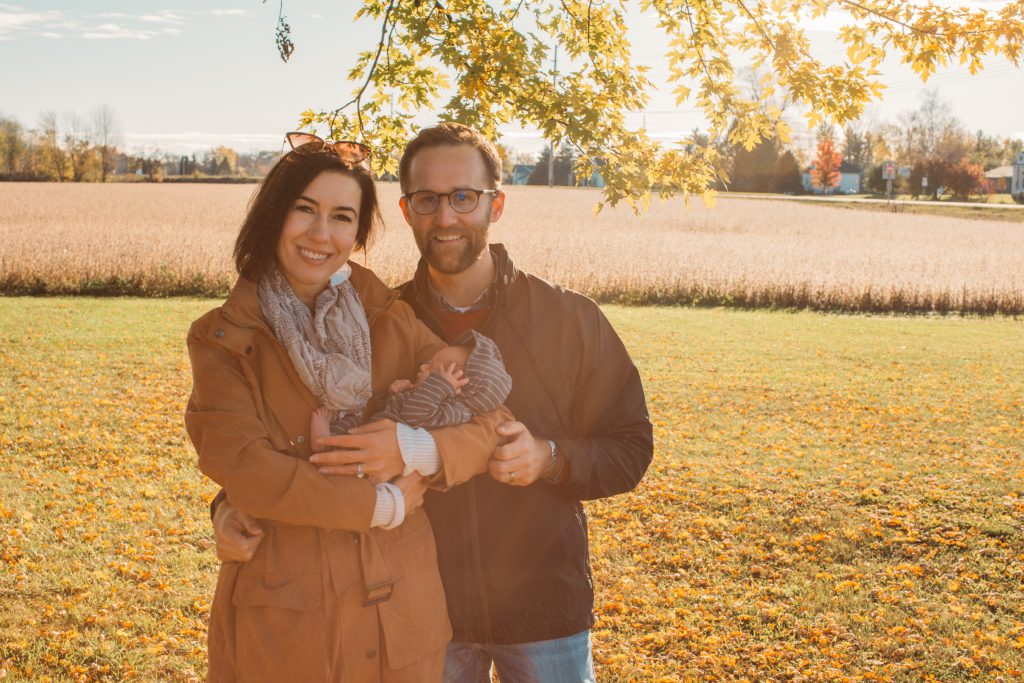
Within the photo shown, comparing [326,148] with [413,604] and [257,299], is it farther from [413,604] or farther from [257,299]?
[413,604]

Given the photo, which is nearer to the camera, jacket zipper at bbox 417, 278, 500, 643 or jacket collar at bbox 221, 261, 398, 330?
jacket collar at bbox 221, 261, 398, 330

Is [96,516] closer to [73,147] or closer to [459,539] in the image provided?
[459,539]

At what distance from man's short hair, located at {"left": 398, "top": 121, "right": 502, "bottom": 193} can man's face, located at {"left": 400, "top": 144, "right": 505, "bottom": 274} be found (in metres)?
0.02

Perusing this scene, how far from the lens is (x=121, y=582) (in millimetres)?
5676

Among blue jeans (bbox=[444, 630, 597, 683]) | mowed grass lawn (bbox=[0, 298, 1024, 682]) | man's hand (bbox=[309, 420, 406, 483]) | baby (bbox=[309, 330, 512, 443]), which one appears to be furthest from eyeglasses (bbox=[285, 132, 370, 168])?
mowed grass lawn (bbox=[0, 298, 1024, 682])

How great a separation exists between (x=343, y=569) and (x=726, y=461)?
692 cm

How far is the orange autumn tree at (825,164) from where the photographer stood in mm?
90312

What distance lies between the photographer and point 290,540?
2113 mm

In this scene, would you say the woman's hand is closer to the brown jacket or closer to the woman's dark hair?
the brown jacket

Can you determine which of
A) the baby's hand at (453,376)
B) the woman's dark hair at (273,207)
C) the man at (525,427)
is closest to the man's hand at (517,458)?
the man at (525,427)

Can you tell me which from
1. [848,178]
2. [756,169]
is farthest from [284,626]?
[848,178]

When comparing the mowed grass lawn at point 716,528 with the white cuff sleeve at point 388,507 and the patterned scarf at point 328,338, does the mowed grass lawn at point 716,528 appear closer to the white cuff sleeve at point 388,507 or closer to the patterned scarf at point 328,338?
A: the white cuff sleeve at point 388,507

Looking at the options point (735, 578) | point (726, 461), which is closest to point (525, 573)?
point (735, 578)

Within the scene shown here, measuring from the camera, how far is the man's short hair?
267 cm
